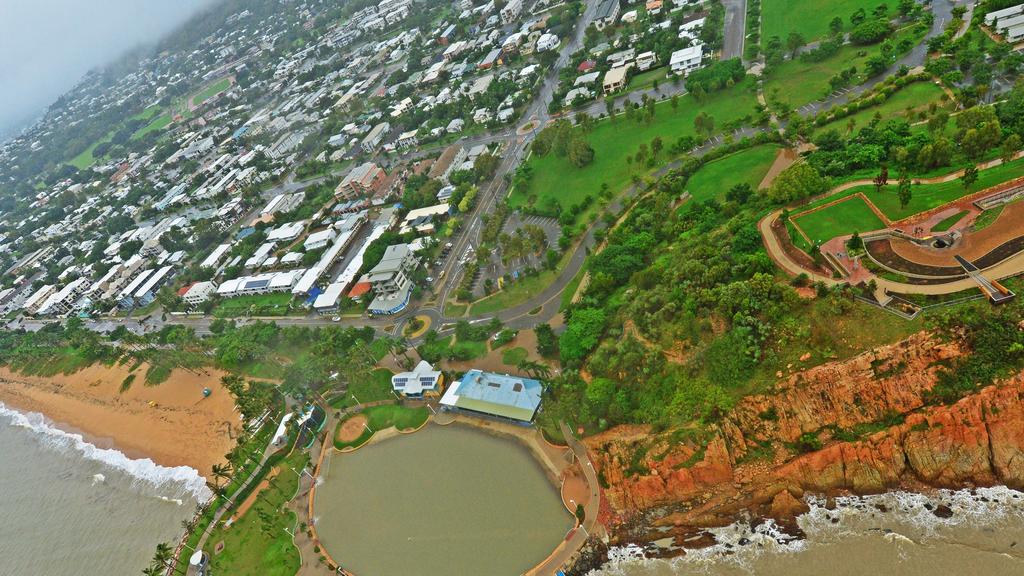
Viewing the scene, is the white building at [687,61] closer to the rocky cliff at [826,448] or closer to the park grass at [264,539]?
the rocky cliff at [826,448]

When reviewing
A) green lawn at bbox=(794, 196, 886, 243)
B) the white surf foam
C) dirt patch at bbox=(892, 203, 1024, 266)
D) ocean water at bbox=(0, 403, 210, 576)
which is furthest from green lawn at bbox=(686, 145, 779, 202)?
ocean water at bbox=(0, 403, 210, 576)

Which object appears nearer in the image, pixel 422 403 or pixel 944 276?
pixel 944 276

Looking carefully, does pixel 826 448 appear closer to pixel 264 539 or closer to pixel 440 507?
pixel 440 507

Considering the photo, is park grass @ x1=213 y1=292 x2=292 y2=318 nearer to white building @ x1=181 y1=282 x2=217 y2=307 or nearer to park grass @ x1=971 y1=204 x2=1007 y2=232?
white building @ x1=181 y1=282 x2=217 y2=307

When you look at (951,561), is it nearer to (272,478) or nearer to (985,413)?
(985,413)

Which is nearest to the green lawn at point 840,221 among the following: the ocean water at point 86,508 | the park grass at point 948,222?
the park grass at point 948,222

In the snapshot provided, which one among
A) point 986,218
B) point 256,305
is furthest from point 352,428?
point 986,218

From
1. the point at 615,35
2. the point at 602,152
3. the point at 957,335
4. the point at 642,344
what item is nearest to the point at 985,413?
the point at 957,335
